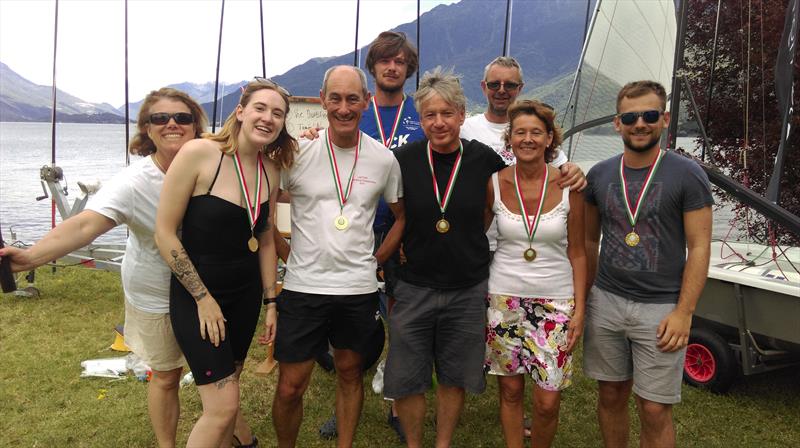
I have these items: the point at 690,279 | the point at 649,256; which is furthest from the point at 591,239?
the point at 690,279

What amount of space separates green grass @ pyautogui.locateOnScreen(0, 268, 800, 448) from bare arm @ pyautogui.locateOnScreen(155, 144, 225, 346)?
1635 mm

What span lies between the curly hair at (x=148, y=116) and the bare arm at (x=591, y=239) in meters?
2.03

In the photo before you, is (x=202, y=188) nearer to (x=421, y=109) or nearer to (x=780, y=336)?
(x=421, y=109)

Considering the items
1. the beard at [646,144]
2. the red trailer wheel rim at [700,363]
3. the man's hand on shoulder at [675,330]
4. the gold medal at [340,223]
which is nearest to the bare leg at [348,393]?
the gold medal at [340,223]

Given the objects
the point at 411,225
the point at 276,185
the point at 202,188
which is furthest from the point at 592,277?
the point at 202,188

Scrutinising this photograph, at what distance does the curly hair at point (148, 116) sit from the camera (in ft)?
8.39

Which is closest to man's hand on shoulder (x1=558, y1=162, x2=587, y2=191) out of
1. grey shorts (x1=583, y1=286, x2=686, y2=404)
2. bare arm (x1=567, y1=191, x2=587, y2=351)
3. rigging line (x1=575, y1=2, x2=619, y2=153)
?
bare arm (x1=567, y1=191, x2=587, y2=351)

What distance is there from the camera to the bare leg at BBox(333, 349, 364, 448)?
2785 millimetres

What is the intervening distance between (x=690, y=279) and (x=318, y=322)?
5.86 ft

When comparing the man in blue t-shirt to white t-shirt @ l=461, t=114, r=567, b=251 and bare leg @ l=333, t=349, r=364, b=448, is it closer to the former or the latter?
white t-shirt @ l=461, t=114, r=567, b=251

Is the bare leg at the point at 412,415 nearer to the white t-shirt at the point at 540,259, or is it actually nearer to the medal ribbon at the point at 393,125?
the white t-shirt at the point at 540,259

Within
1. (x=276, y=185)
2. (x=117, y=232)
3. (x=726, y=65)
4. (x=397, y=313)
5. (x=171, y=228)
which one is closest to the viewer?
(x=171, y=228)

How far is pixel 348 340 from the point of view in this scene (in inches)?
107

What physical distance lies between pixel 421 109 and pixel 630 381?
69.1 inches
